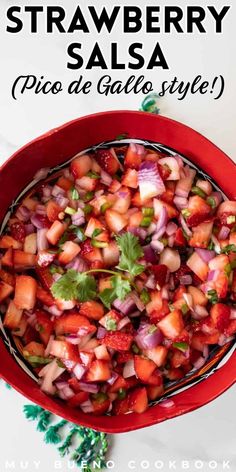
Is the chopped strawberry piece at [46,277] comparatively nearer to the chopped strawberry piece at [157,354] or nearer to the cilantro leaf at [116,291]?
the cilantro leaf at [116,291]

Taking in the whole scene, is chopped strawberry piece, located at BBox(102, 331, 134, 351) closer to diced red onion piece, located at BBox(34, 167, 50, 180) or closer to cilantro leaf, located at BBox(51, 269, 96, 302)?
cilantro leaf, located at BBox(51, 269, 96, 302)

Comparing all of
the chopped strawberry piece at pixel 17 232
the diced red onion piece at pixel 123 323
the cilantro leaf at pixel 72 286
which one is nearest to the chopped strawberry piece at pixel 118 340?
the diced red onion piece at pixel 123 323

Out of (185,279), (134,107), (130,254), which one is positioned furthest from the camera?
(134,107)

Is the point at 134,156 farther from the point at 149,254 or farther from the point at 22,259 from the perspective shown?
the point at 22,259

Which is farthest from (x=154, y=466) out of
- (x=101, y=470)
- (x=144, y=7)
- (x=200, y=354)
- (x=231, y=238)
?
(x=144, y=7)

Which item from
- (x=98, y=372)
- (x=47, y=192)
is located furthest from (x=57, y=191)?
(x=98, y=372)

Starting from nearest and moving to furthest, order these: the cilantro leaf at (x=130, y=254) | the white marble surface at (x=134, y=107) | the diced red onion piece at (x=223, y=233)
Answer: the cilantro leaf at (x=130, y=254)
the diced red onion piece at (x=223, y=233)
the white marble surface at (x=134, y=107)

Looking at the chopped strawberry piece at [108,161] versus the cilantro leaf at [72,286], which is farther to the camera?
the chopped strawberry piece at [108,161]
